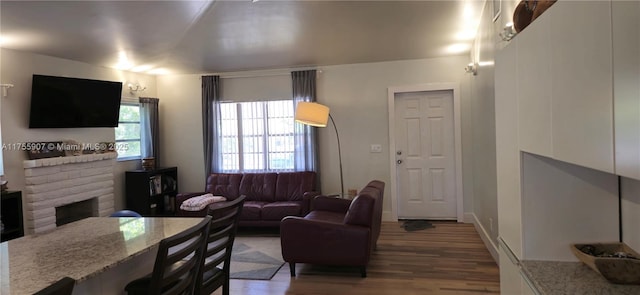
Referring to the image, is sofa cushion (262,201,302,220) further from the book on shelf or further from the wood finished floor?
the book on shelf

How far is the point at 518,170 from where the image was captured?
1.78m

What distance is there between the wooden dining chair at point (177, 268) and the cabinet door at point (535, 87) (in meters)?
1.45

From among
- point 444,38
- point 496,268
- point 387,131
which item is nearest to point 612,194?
point 496,268

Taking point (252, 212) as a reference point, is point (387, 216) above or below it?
below

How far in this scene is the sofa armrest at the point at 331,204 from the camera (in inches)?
179

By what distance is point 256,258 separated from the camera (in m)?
4.28

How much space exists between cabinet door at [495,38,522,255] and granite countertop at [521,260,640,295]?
16 cm

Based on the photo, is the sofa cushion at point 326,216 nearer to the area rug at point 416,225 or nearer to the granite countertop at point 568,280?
the area rug at point 416,225

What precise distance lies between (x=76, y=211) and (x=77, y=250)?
4151 mm

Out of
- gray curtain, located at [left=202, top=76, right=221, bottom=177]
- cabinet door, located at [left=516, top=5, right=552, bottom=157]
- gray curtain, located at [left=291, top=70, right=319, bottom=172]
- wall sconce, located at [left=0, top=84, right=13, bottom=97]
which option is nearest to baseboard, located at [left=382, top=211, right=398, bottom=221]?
gray curtain, located at [left=291, top=70, right=319, bottom=172]

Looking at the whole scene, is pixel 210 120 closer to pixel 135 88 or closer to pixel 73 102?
pixel 135 88

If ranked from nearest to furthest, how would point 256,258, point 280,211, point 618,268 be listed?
point 618,268
point 256,258
point 280,211

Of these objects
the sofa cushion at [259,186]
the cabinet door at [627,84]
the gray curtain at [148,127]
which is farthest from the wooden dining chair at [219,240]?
the gray curtain at [148,127]

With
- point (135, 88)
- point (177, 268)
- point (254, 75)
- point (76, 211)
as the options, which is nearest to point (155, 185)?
point (76, 211)
